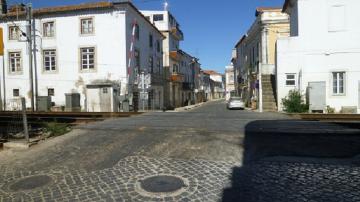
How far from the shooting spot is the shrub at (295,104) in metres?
20.5

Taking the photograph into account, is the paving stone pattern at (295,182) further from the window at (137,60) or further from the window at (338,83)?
the window at (137,60)

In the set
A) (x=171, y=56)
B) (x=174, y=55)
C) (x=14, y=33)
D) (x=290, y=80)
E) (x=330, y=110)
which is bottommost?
(x=330, y=110)

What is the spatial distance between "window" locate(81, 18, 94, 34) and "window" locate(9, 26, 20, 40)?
6.53 metres

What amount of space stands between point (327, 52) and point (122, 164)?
1823 centimetres

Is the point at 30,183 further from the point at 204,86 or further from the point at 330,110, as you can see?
the point at 204,86

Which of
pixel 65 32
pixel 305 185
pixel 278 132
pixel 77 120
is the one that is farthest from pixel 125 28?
pixel 305 185

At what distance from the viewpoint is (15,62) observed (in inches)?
1182

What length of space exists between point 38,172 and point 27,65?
82.6ft

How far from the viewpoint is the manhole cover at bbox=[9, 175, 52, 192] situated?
6.45 m

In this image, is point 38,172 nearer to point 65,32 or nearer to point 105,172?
point 105,172

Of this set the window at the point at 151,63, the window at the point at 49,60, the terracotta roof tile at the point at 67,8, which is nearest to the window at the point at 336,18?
the terracotta roof tile at the point at 67,8

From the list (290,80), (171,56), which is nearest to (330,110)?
(290,80)

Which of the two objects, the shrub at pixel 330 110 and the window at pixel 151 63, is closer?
the shrub at pixel 330 110

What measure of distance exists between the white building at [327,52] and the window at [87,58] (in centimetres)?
1555
